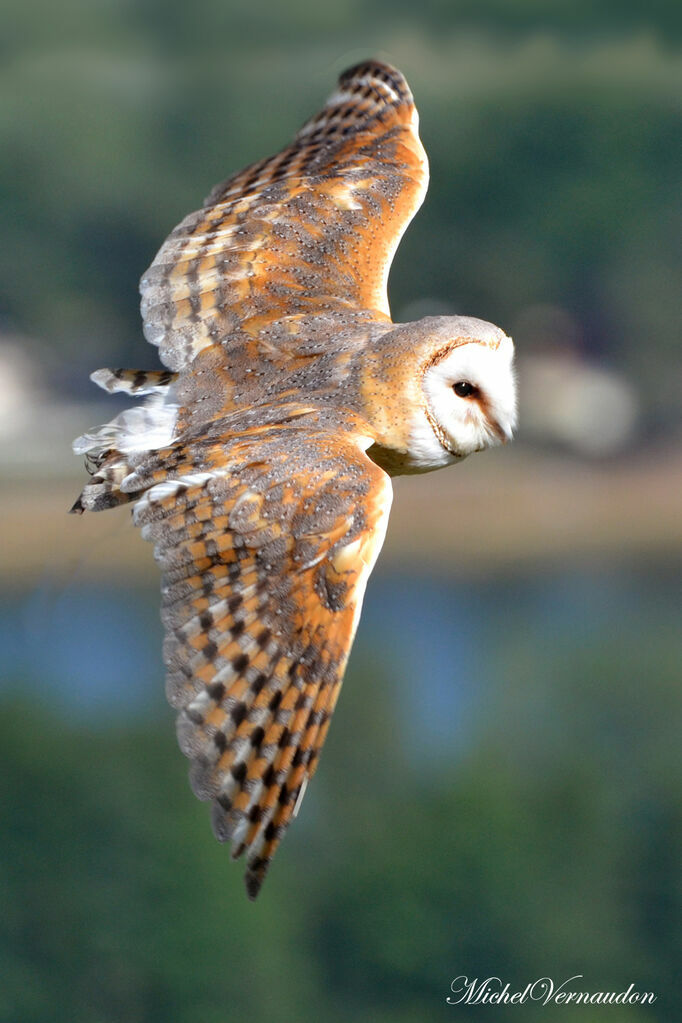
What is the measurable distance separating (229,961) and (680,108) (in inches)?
491

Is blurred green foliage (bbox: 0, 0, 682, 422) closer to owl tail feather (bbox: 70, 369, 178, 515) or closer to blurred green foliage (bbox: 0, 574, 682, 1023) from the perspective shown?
blurred green foliage (bbox: 0, 574, 682, 1023)

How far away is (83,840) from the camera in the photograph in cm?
1368

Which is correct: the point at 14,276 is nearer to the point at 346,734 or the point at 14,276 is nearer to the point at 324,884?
the point at 346,734

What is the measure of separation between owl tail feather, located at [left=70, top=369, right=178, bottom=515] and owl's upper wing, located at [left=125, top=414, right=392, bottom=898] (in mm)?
178

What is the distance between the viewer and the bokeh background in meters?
12.2

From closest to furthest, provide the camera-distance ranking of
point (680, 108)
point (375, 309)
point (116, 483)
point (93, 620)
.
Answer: point (116, 483) → point (375, 309) → point (93, 620) → point (680, 108)

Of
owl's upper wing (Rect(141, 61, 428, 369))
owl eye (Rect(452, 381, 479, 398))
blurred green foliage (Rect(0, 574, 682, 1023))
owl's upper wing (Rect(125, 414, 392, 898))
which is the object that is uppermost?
owl's upper wing (Rect(141, 61, 428, 369))

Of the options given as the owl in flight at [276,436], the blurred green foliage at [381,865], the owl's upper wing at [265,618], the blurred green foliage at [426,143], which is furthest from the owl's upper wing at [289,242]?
the blurred green foliage at [381,865]

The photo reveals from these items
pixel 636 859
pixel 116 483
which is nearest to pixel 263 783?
pixel 116 483

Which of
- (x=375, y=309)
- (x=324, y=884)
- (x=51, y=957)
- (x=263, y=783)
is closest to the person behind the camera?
(x=263, y=783)

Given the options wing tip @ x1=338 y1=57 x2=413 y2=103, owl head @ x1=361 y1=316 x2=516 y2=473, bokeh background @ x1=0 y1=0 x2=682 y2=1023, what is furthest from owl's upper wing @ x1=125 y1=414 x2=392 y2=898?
bokeh background @ x1=0 y1=0 x2=682 y2=1023

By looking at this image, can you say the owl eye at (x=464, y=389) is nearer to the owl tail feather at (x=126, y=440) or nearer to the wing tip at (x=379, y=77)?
the owl tail feather at (x=126, y=440)

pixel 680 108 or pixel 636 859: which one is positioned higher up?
pixel 680 108

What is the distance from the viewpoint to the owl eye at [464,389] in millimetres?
1480
